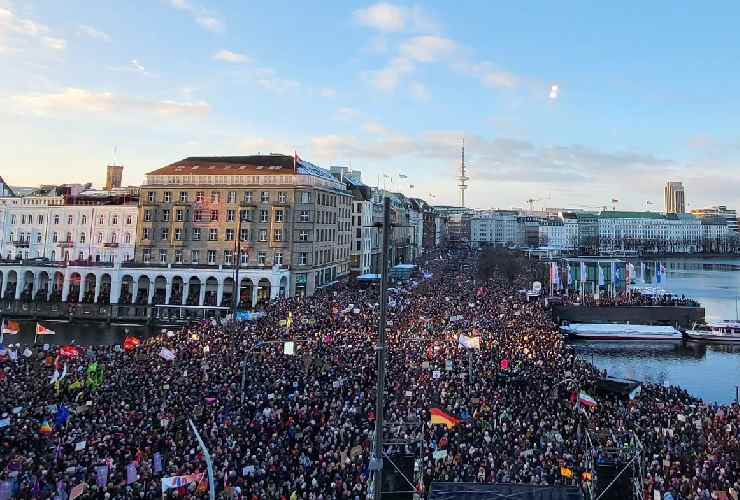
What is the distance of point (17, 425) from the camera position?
83.6ft

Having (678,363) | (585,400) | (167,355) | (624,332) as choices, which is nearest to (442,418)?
(585,400)

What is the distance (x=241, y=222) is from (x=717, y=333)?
60.2 meters

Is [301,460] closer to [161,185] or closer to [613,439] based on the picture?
[613,439]

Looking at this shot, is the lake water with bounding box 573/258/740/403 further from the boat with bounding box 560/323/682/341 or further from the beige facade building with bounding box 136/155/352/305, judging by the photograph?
the beige facade building with bounding box 136/155/352/305

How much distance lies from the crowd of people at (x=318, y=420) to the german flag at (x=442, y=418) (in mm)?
404

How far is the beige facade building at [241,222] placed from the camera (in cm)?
7650

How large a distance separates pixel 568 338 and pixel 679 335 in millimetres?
13327

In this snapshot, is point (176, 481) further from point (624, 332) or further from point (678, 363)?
point (624, 332)

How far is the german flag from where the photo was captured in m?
25.6

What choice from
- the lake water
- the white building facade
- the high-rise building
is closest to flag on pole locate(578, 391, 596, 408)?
the lake water

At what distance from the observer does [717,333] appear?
231ft

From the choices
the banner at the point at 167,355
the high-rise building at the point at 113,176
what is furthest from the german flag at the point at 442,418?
the high-rise building at the point at 113,176

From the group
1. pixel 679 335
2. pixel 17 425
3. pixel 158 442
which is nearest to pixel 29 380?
pixel 17 425

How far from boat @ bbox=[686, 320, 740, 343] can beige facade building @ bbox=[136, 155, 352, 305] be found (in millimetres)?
47732
